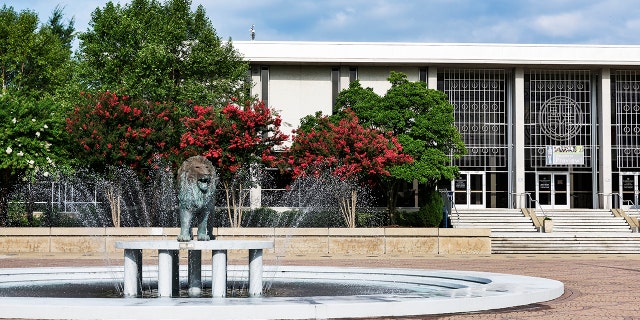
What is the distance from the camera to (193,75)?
1613 inches

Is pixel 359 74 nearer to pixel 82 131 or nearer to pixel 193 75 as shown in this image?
pixel 193 75

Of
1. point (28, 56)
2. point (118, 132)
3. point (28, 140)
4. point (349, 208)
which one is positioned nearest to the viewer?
point (118, 132)

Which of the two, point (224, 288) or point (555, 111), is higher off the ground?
point (555, 111)

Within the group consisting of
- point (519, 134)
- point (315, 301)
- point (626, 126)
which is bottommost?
point (315, 301)

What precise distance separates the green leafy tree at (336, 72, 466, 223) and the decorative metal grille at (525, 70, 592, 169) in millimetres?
8391

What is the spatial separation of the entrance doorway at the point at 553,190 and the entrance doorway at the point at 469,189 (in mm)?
3115

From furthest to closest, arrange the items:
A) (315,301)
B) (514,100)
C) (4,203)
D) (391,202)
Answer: (514,100), (391,202), (4,203), (315,301)

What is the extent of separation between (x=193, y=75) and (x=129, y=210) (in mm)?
6770

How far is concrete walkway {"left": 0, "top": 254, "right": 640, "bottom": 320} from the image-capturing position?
44.0 feet

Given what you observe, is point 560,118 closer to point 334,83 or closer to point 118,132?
point 334,83

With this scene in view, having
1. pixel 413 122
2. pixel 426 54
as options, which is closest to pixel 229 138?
pixel 413 122

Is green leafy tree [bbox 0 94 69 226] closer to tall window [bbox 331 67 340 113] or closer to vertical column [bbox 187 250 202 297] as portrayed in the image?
tall window [bbox 331 67 340 113]

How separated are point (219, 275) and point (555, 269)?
12.5 meters

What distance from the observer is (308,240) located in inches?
1240
